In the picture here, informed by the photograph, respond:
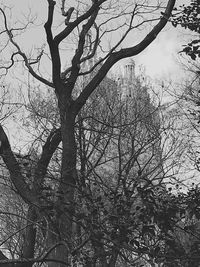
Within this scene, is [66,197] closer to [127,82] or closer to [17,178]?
[17,178]

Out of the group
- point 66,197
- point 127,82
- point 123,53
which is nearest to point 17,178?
point 66,197

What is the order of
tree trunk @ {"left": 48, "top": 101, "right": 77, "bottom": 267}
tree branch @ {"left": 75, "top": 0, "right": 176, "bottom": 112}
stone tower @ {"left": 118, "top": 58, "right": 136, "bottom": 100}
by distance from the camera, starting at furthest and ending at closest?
stone tower @ {"left": 118, "top": 58, "right": 136, "bottom": 100} < tree branch @ {"left": 75, "top": 0, "right": 176, "bottom": 112} < tree trunk @ {"left": 48, "top": 101, "right": 77, "bottom": 267}

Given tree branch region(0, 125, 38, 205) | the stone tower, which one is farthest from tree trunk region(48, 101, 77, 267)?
the stone tower

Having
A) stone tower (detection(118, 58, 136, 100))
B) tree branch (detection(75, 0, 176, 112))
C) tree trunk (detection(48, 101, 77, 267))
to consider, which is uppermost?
stone tower (detection(118, 58, 136, 100))

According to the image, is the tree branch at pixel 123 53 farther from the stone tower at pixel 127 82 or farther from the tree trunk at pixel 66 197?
the stone tower at pixel 127 82

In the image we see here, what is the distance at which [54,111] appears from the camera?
11898mm

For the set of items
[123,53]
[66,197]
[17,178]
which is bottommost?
[66,197]

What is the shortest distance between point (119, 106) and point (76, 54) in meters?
4.57

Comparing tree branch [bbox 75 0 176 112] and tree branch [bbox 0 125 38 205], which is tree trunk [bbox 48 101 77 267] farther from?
tree branch [bbox 75 0 176 112]

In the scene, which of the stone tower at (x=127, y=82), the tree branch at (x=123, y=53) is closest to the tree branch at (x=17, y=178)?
the tree branch at (x=123, y=53)

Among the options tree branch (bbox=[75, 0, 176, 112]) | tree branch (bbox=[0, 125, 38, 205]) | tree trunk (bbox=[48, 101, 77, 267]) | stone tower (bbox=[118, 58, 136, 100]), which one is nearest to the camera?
tree trunk (bbox=[48, 101, 77, 267])

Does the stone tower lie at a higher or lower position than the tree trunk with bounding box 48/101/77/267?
higher

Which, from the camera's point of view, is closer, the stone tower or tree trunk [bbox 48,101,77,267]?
tree trunk [bbox 48,101,77,267]

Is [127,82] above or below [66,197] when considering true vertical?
above
